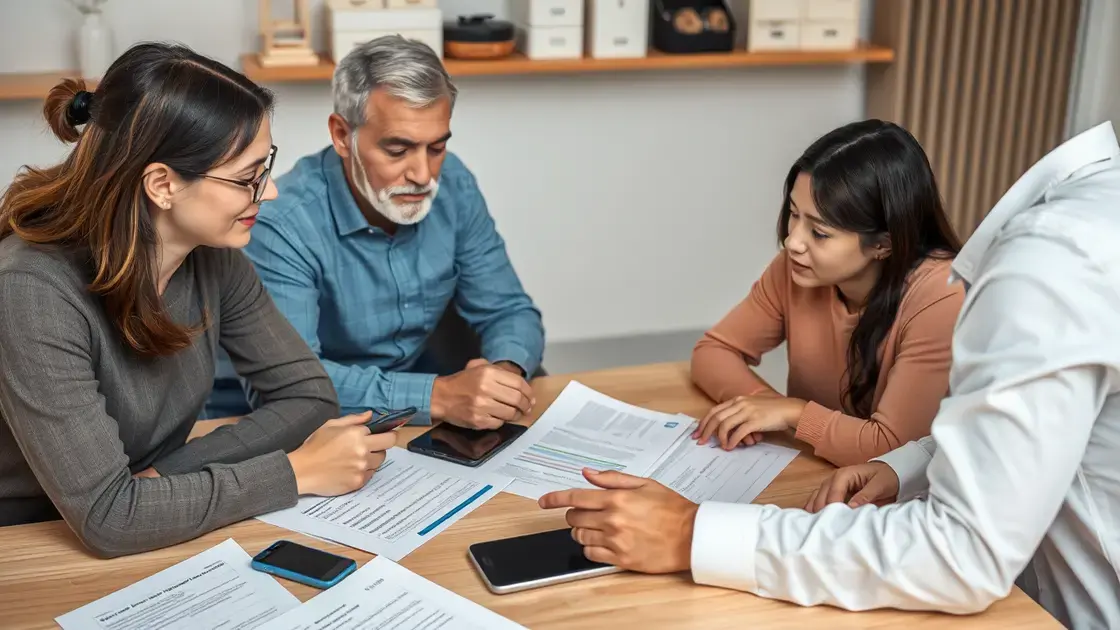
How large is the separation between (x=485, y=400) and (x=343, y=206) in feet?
2.07

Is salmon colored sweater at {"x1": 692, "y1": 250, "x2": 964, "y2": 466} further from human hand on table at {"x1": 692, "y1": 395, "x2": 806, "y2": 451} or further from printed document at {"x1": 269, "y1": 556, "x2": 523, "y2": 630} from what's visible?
printed document at {"x1": 269, "y1": 556, "x2": 523, "y2": 630}

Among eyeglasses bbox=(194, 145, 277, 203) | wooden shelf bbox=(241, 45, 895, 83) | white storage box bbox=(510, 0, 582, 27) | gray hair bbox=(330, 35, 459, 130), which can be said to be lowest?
eyeglasses bbox=(194, 145, 277, 203)

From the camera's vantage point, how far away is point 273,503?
1381 mm

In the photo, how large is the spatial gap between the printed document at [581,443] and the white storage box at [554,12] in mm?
1549

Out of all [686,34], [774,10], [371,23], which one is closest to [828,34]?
[774,10]

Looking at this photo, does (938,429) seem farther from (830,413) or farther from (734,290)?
(734,290)

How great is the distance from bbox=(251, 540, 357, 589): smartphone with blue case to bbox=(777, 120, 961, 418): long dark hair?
34.5 inches

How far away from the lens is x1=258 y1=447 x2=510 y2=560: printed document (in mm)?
1321

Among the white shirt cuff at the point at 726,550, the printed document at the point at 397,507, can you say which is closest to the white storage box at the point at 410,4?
the printed document at the point at 397,507

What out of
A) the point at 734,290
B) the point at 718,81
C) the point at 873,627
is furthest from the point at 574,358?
the point at 873,627

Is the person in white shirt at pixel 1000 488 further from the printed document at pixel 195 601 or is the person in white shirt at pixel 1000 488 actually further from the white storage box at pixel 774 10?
the white storage box at pixel 774 10

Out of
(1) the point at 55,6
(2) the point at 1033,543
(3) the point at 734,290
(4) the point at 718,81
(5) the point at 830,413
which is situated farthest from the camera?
(3) the point at 734,290

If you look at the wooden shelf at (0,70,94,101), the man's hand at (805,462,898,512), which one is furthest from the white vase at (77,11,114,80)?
the man's hand at (805,462,898,512)

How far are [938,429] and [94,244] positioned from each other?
3.32 feet
